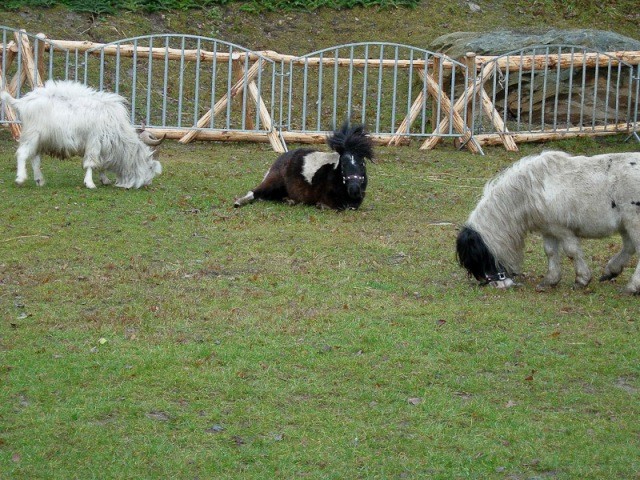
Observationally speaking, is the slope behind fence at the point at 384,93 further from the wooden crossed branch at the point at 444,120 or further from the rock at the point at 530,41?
the rock at the point at 530,41

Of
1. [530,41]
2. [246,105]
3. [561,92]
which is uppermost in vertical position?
[530,41]

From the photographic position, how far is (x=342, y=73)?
25.0m

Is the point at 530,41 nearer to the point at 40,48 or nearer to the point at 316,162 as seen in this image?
the point at 316,162

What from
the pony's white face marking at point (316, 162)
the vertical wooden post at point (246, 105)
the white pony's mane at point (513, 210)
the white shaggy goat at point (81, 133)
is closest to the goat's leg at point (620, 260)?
the white pony's mane at point (513, 210)

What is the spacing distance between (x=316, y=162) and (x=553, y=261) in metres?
5.17

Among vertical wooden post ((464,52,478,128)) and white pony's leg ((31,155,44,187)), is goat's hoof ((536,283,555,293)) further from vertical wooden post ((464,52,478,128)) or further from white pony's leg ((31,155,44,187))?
vertical wooden post ((464,52,478,128))

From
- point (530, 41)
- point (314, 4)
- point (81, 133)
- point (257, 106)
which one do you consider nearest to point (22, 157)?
point (81, 133)

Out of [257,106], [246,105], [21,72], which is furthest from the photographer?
[246,105]

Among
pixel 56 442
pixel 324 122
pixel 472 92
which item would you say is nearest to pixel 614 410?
pixel 56 442

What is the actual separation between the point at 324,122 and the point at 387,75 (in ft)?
11.1

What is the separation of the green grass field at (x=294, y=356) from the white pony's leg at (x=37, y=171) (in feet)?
5.35

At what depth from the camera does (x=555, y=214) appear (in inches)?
383

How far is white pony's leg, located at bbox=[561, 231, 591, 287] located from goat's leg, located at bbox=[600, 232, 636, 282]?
1.29 ft

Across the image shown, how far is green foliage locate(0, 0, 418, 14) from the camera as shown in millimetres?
25378
